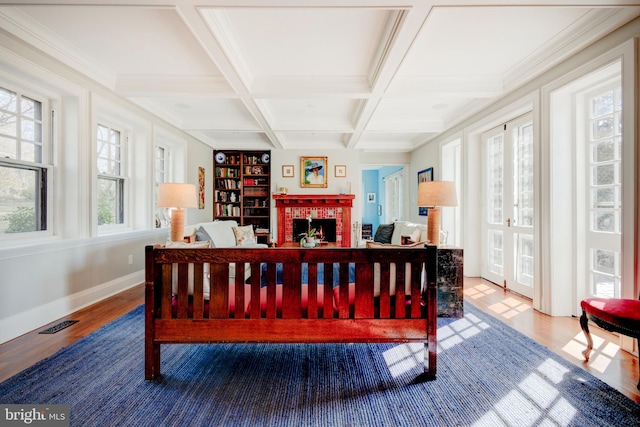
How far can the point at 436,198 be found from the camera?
2.59 meters

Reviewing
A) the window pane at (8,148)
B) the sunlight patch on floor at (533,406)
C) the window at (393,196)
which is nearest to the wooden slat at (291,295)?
the sunlight patch on floor at (533,406)

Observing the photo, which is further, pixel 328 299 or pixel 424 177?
pixel 424 177

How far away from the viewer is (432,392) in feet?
5.13

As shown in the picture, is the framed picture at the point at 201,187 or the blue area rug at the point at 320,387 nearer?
the blue area rug at the point at 320,387

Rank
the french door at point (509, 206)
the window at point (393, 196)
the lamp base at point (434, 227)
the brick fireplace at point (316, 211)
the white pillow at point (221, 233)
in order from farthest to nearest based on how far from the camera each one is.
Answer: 1. the window at point (393, 196)
2. the brick fireplace at point (316, 211)
3. the white pillow at point (221, 233)
4. the french door at point (509, 206)
5. the lamp base at point (434, 227)

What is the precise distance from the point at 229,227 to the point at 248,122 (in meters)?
1.80

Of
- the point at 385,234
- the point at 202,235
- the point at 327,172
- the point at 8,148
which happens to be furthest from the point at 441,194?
the point at 8,148

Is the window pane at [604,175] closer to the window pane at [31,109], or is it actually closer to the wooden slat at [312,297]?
the wooden slat at [312,297]

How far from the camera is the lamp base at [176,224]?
8.83 ft

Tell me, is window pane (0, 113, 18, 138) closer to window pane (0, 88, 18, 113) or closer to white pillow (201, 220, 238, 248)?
window pane (0, 88, 18, 113)

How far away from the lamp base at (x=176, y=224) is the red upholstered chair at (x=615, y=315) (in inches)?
132

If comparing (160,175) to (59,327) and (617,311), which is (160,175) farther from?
(617,311)

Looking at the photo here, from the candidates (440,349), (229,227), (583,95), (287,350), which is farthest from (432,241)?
(229,227)

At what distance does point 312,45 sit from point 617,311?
2.91 meters
